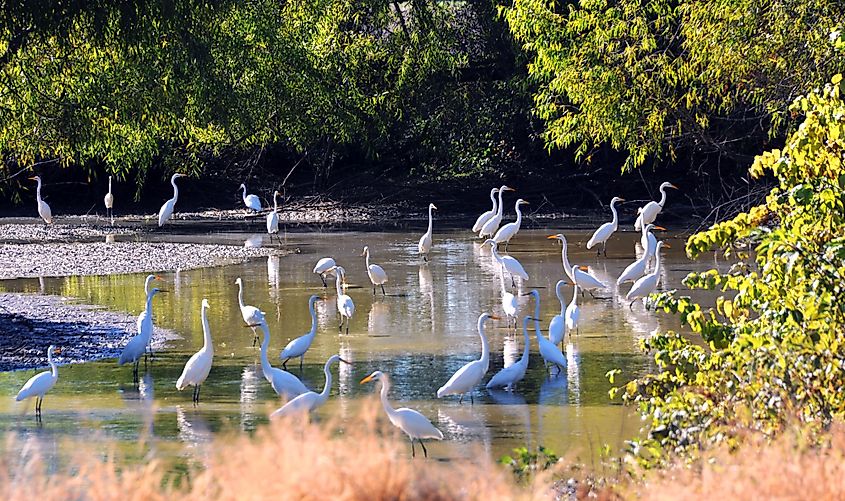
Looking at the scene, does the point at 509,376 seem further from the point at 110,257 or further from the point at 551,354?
the point at 110,257

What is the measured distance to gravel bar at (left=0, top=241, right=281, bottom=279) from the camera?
779 inches

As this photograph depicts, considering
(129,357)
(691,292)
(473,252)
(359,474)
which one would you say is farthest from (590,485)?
(473,252)

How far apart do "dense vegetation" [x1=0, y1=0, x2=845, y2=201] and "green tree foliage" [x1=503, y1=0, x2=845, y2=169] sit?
32 mm

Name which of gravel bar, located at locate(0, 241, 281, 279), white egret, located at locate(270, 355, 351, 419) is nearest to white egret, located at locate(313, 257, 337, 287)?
gravel bar, located at locate(0, 241, 281, 279)

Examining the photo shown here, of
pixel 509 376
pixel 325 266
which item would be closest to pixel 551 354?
pixel 509 376

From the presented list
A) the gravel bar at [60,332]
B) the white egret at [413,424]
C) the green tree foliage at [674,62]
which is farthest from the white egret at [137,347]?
the green tree foliage at [674,62]

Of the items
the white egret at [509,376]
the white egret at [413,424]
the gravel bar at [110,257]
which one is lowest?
the white egret at [413,424]

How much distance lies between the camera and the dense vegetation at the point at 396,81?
13.8 metres

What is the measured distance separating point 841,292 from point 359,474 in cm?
327

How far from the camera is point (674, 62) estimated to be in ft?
61.1

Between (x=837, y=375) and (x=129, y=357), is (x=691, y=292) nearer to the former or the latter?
(x=129, y=357)

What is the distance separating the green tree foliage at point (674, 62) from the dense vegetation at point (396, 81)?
0.11 feet

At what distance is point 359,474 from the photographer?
4.61m

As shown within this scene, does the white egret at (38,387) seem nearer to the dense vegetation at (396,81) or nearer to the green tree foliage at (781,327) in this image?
the dense vegetation at (396,81)
